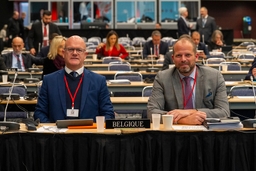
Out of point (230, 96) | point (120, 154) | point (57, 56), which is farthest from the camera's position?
point (57, 56)

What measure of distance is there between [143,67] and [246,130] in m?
8.61

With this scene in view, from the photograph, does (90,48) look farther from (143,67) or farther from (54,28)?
(143,67)

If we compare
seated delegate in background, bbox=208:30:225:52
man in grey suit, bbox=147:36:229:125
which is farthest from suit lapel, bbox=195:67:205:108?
seated delegate in background, bbox=208:30:225:52

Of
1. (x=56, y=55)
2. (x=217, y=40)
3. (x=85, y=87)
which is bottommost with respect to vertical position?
(x=85, y=87)

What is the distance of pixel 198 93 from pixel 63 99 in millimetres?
1215

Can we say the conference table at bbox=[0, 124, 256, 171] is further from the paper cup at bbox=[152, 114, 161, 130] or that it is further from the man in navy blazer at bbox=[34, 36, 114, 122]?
the man in navy blazer at bbox=[34, 36, 114, 122]

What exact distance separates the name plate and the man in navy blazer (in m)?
0.87

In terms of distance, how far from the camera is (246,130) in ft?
16.6

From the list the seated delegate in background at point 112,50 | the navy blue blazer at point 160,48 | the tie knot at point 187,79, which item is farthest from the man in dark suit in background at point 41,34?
the tie knot at point 187,79

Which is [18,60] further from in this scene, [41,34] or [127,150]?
[127,150]

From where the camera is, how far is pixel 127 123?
517cm

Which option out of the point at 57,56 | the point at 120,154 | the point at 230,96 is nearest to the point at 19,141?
the point at 120,154

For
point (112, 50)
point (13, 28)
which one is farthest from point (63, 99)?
point (13, 28)

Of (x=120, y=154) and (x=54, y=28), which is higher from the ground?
(x=54, y=28)
